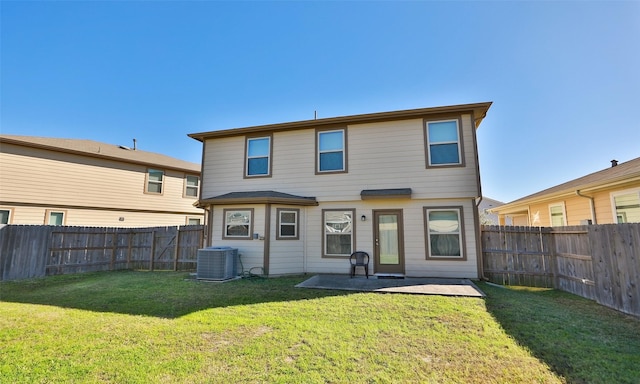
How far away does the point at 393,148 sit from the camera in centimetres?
850

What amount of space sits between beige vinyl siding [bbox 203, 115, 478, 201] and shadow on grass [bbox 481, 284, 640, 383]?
132 inches

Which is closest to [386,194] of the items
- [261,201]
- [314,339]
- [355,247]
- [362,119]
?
[355,247]

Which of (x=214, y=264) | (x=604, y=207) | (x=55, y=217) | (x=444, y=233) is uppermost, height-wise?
(x=604, y=207)

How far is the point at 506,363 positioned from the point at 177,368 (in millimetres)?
3525

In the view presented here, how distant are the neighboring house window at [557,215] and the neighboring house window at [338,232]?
8.16 metres

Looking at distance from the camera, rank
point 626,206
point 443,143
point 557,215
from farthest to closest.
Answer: point 557,215 < point 443,143 < point 626,206

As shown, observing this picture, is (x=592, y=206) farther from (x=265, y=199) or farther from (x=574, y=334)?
(x=265, y=199)

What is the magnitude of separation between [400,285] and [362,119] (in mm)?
5148

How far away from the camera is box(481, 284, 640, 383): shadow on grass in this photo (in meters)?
2.78

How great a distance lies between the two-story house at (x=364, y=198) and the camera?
7.86 metres

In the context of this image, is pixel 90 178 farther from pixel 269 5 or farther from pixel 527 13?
pixel 527 13

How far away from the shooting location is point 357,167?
343 inches

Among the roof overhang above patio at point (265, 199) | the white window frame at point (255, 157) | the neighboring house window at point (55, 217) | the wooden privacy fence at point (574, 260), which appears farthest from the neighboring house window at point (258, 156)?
the neighboring house window at point (55, 217)

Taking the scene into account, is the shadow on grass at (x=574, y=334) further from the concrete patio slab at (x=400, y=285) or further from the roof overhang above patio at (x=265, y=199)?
the roof overhang above patio at (x=265, y=199)
